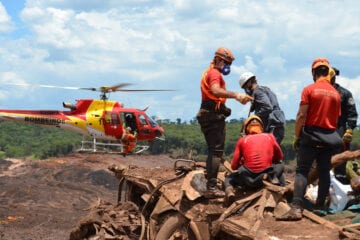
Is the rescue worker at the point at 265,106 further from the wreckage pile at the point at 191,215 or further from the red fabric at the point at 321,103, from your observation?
the red fabric at the point at 321,103

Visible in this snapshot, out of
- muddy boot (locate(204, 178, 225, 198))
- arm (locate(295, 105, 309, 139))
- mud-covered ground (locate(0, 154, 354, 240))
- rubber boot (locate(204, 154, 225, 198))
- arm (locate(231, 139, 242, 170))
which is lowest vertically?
mud-covered ground (locate(0, 154, 354, 240))

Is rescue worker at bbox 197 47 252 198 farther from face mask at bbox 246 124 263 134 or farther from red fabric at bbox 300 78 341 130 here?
red fabric at bbox 300 78 341 130

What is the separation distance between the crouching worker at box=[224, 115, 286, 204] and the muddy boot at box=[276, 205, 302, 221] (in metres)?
0.85

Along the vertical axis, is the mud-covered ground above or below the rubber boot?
below

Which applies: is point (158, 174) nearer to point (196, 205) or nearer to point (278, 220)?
point (196, 205)

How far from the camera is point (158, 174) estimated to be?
10.2 meters

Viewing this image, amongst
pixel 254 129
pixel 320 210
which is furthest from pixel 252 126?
pixel 320 210

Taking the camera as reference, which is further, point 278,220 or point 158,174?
A: point 158,174

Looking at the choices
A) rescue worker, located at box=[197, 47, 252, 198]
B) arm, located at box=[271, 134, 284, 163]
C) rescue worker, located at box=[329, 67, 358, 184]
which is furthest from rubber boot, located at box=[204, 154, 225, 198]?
rescue worker, located at box=[329, 67, 358, 184]

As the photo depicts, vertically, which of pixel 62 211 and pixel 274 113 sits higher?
pixel 274 113

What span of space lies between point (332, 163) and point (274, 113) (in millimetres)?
1866

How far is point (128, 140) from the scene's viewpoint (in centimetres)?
3103

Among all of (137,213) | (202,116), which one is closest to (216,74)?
(202,116)

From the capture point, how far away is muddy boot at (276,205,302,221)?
6918mm
